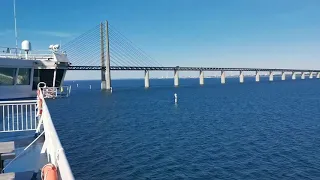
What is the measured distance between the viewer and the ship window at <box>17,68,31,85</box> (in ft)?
100

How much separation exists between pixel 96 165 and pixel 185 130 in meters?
11.7

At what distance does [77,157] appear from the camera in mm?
16203

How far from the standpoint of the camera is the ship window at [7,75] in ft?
92.7

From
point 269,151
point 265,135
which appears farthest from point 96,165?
point 265,135

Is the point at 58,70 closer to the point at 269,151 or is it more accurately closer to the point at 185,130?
the point at 185,130

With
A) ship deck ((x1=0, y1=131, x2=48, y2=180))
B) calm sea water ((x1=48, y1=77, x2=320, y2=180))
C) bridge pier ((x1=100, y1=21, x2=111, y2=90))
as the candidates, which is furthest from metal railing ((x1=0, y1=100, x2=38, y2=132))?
bridge pier ((x1=100, y1=21, x2=111, y2=90))

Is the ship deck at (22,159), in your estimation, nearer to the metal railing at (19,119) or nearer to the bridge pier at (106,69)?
the metal railing at (19,119)

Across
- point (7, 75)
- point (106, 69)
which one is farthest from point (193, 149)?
point (106, 69)

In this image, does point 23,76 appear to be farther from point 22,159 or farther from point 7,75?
point 22,159

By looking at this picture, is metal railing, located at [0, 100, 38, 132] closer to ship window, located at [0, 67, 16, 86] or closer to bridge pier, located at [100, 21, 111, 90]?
ship window, located at [0, 67, 16, 86]

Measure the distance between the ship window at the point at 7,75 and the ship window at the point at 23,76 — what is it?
96cm

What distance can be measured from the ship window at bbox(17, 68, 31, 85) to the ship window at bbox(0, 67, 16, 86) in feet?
3.15

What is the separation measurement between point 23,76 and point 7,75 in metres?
2.48

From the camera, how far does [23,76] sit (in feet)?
102
